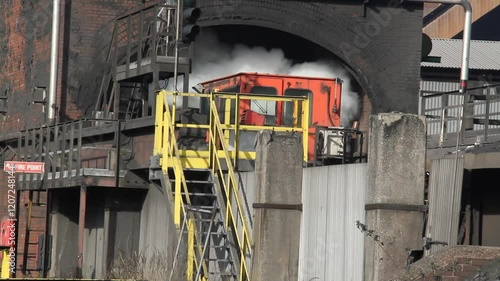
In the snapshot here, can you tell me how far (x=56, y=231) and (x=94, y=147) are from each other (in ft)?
13.3

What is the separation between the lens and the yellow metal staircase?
18625mm

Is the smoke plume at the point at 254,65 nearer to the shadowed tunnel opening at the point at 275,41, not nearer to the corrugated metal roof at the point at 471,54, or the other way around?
the shadowed tunnel opening at the point at 275,41

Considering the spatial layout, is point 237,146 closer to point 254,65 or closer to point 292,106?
point 292,106

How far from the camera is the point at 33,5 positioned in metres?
30.8

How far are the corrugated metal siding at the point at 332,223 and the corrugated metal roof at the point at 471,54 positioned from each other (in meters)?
25.7

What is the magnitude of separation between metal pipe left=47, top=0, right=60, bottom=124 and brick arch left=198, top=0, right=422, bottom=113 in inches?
148

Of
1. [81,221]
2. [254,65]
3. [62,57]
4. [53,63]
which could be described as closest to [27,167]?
[81,221]

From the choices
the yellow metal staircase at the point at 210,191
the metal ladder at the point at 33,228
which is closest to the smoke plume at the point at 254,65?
the metal ladder at the point at 33,228

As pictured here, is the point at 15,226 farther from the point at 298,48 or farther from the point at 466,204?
the point at 466,204

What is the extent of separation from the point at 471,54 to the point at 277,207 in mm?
28644

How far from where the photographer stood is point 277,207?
58.5 ft

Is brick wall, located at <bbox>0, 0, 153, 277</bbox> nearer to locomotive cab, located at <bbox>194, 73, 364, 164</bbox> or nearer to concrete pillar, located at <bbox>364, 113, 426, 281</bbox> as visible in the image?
locomotive cab, located at <bbox>194, 73, 364, 164</bbox>

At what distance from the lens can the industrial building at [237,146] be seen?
15.4 metres

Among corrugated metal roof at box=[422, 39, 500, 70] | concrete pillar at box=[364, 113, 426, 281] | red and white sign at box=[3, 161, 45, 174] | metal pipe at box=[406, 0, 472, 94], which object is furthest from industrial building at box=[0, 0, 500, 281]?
corrugated metal roof at box=[422, 39, 500, 70]
